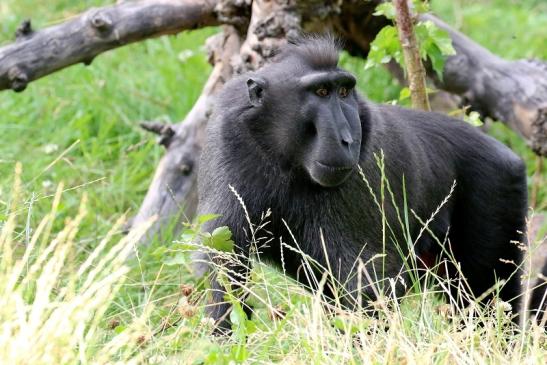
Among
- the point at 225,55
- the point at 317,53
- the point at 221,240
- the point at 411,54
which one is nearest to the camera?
the point at 221,240

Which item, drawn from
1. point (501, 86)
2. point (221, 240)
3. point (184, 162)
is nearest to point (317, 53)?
point (221, 240)

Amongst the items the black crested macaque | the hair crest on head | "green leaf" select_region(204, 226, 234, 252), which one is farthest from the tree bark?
"green leaf" select_region(204, 226, 234, 252)

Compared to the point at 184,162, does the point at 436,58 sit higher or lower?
higher

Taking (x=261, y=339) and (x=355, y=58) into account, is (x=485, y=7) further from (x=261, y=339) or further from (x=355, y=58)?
(x=261, y=339)

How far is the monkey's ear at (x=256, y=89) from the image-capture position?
4.16m

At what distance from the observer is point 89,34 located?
5543 millimetres

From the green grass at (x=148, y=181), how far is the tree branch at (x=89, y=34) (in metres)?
0.54

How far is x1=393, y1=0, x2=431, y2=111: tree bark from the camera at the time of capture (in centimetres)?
512

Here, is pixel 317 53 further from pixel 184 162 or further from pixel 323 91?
pixel 184 162

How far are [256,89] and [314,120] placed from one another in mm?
323

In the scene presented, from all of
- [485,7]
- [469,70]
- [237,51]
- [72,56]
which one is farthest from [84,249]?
[485,7]

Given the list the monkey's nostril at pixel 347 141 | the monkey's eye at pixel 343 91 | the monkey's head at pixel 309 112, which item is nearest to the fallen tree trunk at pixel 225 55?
the monkey's head at pixel 309 112

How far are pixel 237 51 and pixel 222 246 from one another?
2.17 metres

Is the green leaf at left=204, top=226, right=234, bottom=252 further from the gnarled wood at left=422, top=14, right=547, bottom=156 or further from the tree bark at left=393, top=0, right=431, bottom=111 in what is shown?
the gnarled wood at left=422, top=14, right=547, bottom=156
